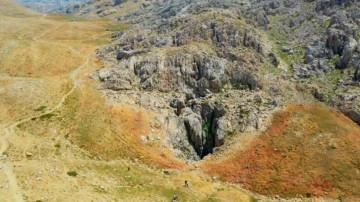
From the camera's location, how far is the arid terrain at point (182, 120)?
2938 inches

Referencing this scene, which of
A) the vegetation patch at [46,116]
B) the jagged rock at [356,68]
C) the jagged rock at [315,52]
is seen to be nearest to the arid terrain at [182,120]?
the vegetation patch at [46,116]

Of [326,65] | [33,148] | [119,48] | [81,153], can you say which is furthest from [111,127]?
[326,65]

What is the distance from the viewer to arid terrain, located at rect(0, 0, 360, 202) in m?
74.6

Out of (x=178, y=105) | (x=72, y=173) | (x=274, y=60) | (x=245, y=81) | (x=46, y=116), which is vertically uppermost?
(x=46, y=116)

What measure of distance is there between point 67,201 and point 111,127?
A: 29.3 m

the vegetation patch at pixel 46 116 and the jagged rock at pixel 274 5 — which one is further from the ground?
the jagged rock at pixel 274 5

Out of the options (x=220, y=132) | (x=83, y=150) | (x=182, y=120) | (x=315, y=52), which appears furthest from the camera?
(x=315, y=52)

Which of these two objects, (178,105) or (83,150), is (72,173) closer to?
(83,150)

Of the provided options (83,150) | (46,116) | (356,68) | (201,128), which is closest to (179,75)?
(201,128)

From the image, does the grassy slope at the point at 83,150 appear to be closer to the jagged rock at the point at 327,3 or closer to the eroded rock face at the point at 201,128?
the eroded rock face at the point at 201,128

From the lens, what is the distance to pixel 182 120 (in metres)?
95.6

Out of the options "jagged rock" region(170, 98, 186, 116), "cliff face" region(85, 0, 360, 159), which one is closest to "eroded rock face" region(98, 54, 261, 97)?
"cliff face" region(85, 0, 360, 159)

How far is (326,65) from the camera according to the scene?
109875 mm

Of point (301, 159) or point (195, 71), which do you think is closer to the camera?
point (301, 159)
